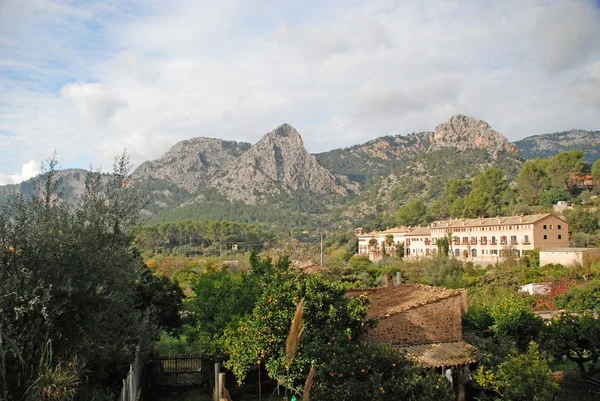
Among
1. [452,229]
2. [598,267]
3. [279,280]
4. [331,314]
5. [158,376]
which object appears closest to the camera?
[331,314]

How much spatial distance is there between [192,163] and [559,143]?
427 ft

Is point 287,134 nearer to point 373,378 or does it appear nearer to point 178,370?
point 178,370

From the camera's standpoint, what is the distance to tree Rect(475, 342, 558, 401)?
31.5ft

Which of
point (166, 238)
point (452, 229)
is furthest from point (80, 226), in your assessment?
point (166, 238)

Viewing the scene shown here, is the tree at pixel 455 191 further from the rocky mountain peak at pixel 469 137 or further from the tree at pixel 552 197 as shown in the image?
the rocky mountain peak at pixel 469 137

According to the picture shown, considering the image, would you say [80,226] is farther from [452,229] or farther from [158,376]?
[452,229]

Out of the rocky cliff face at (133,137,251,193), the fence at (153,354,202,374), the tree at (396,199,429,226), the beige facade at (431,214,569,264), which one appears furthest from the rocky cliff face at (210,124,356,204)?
the fence at (153,354,202,374)

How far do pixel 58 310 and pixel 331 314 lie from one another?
5876 millimetres

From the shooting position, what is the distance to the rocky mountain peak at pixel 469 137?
109 metres

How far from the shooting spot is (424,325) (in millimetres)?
13531

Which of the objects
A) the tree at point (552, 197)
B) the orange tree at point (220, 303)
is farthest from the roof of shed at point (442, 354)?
the tree at point (552, 197)

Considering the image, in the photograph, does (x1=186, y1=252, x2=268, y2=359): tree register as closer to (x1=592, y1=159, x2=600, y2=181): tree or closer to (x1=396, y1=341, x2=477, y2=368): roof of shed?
(x1=396, y1=341, x2=477, y2=368): roof of shed

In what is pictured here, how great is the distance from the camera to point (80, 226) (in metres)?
8.34

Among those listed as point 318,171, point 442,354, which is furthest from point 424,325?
point 318,171
